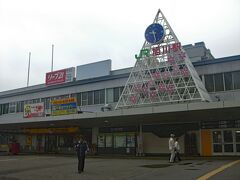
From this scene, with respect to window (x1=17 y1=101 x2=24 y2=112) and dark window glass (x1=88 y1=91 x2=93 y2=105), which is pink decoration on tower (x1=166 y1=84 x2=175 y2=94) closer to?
dark window glass (x1=88 y1=91 x2=93 y2=105)

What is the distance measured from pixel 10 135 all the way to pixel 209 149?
1258 inches

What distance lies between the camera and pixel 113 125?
32750mm

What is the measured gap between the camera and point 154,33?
2867cm

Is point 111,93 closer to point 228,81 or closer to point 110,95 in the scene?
→ point 110,95

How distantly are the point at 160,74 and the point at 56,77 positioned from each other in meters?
17.4

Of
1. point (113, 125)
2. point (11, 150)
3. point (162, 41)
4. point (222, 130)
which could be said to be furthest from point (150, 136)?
point (11, 150)

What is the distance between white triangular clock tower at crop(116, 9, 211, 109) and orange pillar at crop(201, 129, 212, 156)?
356 cm

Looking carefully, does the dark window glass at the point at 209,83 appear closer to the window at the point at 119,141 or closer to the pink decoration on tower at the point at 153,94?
the pink decoration on tower at the point at 153,94

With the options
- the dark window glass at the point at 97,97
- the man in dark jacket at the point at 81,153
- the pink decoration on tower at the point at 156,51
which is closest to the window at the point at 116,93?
the dark window glass at the point at 97,97

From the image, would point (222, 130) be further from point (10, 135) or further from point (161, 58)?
point (10, 135)

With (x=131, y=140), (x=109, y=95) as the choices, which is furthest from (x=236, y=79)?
(x=109, y=95)

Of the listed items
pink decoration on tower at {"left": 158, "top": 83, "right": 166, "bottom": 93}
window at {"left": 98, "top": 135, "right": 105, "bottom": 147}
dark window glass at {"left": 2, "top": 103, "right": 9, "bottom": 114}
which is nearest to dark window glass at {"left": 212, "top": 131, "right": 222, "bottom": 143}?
pink decoration on tower at {"left": 158, "top": 83, "right": 166, "bottom": 93}

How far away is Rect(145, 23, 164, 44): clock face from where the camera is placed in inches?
1119

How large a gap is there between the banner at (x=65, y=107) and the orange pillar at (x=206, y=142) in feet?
38.3
